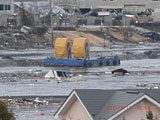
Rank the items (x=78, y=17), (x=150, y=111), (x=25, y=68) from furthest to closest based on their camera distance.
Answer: (x=78, y=17)
(x=25, y=68)
(x=150, y=111)

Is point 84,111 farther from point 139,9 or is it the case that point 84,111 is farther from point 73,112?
point 139,9

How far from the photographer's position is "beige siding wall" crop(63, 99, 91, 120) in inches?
654

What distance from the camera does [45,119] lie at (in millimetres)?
25344

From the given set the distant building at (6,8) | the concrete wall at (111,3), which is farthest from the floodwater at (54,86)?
the concrete wall at (111,3)

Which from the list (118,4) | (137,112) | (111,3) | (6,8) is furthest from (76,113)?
(111,3)

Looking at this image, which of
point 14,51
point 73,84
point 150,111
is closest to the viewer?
point 150,111

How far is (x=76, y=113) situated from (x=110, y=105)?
0.84 m

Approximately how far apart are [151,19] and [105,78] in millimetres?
58167

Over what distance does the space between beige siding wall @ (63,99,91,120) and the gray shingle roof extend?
219mm

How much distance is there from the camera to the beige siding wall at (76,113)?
16.6 meters

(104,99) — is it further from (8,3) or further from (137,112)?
(8,3)

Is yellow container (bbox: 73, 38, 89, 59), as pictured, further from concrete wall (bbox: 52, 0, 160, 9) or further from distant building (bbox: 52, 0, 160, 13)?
concrete wall (bbox: 52, 0, 160, 9)

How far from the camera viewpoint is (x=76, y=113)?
1681 cm

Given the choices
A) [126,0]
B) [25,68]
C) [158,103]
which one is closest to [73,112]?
[158,103]
